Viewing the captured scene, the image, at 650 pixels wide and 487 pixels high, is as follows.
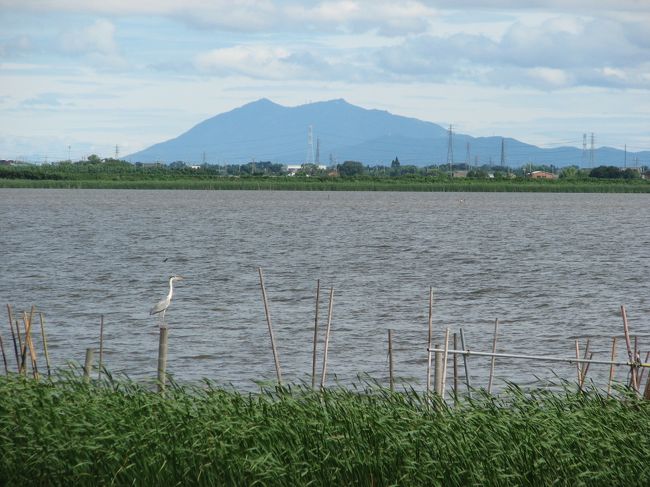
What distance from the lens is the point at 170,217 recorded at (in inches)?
3656

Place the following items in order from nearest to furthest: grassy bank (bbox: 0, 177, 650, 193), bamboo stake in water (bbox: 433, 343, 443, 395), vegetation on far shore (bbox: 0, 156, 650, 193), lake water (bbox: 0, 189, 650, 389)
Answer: bamboo stake in water (bbox: 433, 343, 443, 395) < lake water (bbox: 0, 189, 650, 389) < grassy bank (bbox: 0, 177, 650, 193) < vegetation on far shore (bbox: 0, 156, 650, 193)

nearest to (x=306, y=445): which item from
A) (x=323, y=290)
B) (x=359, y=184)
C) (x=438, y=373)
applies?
(x=438, y=373)

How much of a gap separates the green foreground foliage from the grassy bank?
424ft

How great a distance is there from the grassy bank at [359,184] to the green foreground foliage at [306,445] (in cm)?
12920

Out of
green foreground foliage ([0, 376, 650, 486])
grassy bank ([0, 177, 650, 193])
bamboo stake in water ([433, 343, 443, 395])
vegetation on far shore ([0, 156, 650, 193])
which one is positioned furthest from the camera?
vegetation on far shore ([0, 156, 650, 193])

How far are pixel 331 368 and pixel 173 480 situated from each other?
1135 cm

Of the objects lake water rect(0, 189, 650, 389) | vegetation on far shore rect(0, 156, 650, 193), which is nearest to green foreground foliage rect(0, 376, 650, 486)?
lake water rect(0, 189, 650, 389)

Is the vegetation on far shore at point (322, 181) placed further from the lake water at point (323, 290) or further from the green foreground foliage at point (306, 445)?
the green foreground foliage at point (306, 445)

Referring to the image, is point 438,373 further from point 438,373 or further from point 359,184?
point 359,184

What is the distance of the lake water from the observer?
78.0 ft

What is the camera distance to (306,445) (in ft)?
37.1

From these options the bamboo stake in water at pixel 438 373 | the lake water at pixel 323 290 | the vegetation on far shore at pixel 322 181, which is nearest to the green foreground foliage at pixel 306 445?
the bamboo stake in water at pixel 438 373

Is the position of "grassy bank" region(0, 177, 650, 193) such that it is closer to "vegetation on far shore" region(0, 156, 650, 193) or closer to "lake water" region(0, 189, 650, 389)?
"vegetation on far shore" region(0, 156, 650, 193)

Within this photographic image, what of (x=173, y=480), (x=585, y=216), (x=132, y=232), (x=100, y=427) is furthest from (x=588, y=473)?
(x=585, y=216)
